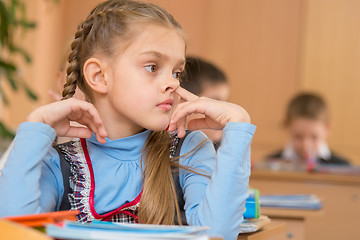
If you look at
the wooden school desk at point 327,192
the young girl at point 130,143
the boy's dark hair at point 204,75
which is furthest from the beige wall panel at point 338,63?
the young girl at point 130,143

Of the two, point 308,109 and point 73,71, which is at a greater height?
point 308,109

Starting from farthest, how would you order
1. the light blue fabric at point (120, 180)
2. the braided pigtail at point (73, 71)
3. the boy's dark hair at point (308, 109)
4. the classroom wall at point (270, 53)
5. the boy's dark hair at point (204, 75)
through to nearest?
the classroom wall at point (270, 53) < the boy's dark hair at point (308, 109) < the boy's dark hair at point (204, 75) < the braided pigtail at point (73, 71) < the light blue fabric at point (120, 180)

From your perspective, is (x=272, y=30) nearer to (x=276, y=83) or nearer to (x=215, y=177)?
(x=276, y=83)

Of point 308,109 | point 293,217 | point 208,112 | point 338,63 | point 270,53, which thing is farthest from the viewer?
point 270,53

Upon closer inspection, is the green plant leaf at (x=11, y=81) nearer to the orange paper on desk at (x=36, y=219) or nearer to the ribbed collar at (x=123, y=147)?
the ribbed collar at (x=123, y=147)

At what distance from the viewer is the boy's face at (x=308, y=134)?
3.88m

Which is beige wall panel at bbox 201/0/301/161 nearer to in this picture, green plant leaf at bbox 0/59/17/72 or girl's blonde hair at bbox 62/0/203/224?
green plant leaf at bbox 0/59/17/72

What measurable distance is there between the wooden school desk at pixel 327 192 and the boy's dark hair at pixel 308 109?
0.96 metres

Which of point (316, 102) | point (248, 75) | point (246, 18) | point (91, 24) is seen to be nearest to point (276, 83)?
point (248, 75)

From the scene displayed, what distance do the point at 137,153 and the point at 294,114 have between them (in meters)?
2.86

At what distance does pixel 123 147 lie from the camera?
121 cm

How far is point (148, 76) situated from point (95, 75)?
15cm

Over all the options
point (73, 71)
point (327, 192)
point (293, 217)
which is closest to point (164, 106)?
point (73, 71)

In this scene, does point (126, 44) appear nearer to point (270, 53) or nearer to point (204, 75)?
point (204, 75)
